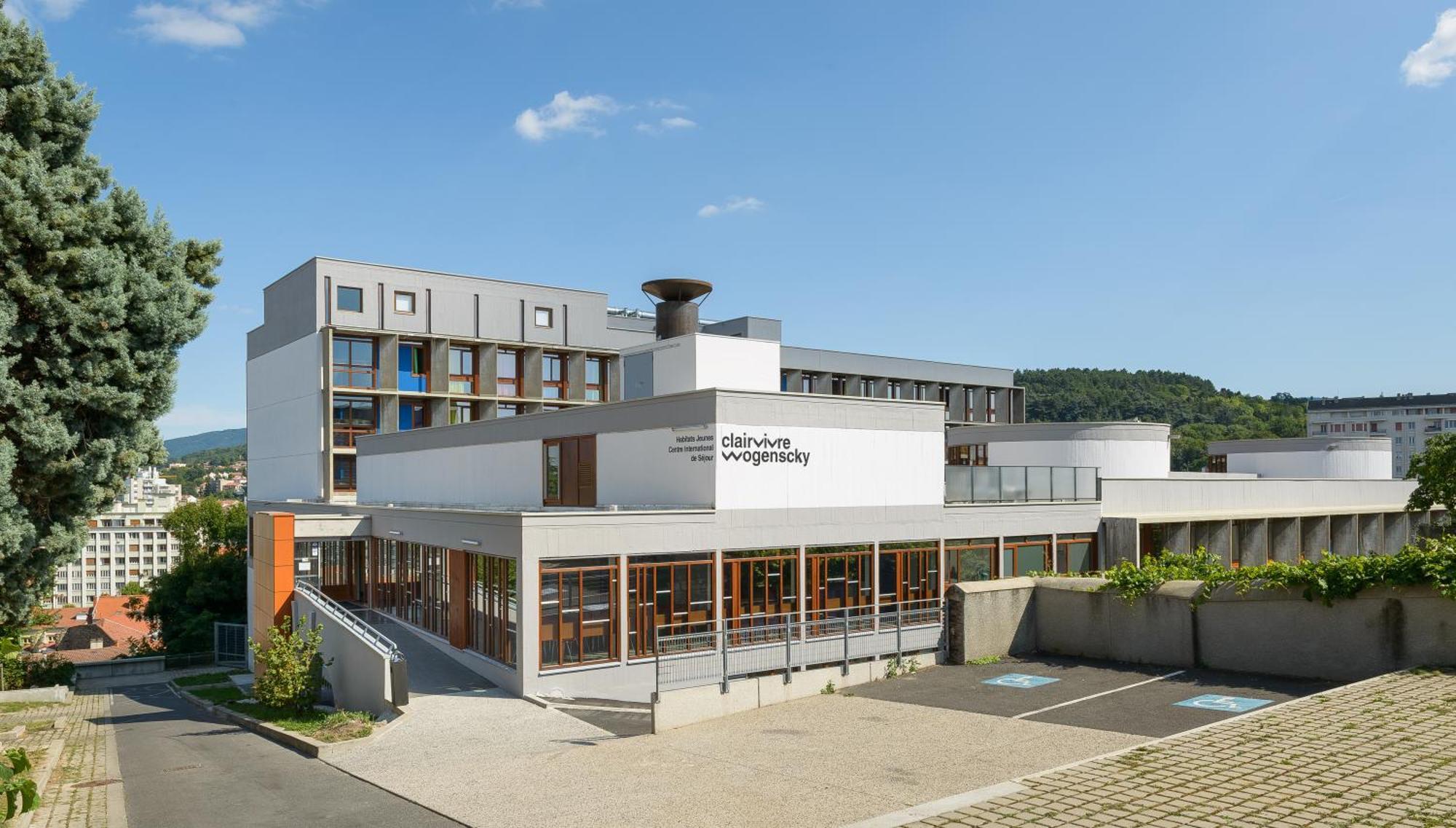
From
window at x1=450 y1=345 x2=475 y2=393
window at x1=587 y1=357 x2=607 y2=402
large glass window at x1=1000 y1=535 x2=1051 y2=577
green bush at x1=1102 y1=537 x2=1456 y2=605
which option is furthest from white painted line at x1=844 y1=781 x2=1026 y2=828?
window at x1=587 y1=357 x2=607 y2=402

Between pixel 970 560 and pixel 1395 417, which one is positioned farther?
pixel 1395 417

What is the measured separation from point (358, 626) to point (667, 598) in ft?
21.0

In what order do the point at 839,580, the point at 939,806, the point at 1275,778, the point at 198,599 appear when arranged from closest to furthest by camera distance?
the point at 939,806 < the point at 1275,778 < the point at 839,580 < the point at 198,599

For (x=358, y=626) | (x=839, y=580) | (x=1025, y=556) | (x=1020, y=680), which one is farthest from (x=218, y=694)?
(x=1025, y=556)

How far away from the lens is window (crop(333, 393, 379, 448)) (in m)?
44.9

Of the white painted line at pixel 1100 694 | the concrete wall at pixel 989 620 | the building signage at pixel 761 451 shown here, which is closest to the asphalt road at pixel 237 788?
the white painted line at pixel 1100 694

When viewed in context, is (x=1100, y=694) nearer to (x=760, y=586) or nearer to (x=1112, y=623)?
(x=1112, y=623)

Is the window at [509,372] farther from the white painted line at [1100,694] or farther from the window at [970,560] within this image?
the white painted line at [1100,694]

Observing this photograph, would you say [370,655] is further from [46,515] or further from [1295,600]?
[1295,600]

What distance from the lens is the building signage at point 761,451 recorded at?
23.6m

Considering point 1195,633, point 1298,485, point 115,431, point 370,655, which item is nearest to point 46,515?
point 115,431

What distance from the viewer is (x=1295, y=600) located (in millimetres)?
17953

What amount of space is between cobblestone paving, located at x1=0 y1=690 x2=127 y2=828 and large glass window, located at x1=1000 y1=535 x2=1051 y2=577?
21.3 meters

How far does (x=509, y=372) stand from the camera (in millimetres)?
49938
